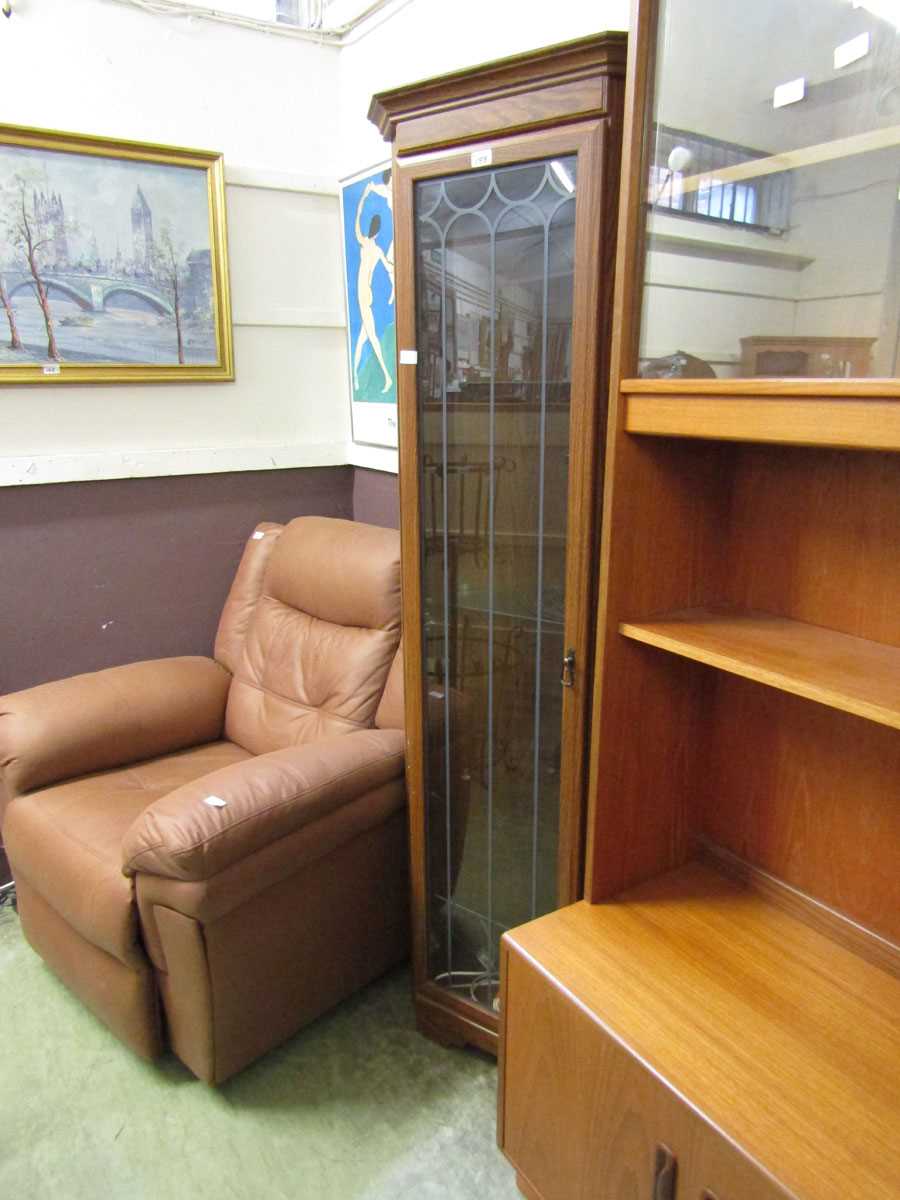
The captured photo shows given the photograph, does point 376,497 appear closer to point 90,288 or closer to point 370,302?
point 370,302

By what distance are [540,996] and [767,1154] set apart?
36 cm

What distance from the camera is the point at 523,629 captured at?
58.1 inches

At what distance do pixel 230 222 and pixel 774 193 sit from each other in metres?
1.75

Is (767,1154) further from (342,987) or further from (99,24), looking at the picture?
(99,24)

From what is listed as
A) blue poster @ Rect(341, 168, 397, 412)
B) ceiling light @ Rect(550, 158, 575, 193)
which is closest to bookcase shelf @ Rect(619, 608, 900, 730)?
ceiling light @ Rect(550, 158, 575, 193)

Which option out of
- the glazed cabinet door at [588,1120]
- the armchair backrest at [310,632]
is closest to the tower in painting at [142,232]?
the armchair backrest at [310,632]

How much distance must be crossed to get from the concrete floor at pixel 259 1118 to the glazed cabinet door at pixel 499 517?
0.20m

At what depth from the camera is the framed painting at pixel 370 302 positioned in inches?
86.2

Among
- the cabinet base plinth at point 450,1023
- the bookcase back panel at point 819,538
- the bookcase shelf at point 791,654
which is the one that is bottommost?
the cabinet base plinth at point 450,1023

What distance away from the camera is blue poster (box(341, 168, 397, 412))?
2182mm

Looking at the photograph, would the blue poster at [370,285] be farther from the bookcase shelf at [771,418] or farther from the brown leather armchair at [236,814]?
the bookcase shelf at [771,418]

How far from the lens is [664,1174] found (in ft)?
3.12

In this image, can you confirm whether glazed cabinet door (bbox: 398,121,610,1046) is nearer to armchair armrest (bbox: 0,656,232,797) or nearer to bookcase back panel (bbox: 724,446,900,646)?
bookcase back panel (bbox: 724,446,900,646)

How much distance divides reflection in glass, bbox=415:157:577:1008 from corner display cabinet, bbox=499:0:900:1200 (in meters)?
0.22
